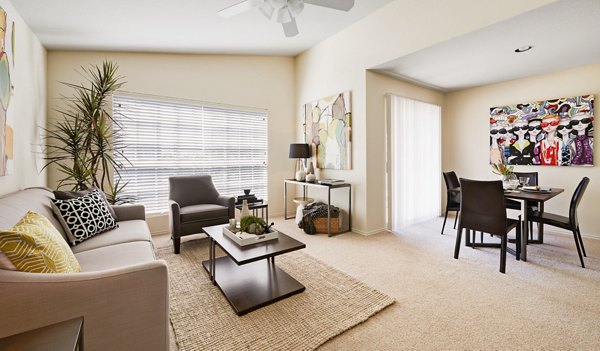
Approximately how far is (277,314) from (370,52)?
3.32 m

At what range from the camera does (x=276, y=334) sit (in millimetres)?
1609

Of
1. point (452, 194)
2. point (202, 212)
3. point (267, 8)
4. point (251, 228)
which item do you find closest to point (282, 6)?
point (267, 8)

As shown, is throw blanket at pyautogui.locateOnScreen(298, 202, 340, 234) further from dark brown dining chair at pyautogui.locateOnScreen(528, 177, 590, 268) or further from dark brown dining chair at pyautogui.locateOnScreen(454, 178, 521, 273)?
dark brown dining chair at pyautogui.locateOnScreen(528, 177, 590, 268)

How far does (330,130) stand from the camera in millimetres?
4188

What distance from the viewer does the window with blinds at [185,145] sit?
3684 millimetres

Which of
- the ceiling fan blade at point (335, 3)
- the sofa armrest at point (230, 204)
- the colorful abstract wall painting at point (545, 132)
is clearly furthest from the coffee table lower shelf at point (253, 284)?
the colorful abstract wall painting at point (545, 132)

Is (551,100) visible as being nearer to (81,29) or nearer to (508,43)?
(508,43)

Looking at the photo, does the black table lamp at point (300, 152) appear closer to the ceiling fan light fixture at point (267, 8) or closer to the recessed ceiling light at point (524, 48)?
the ceiling fan light fixture at point (267, 8)

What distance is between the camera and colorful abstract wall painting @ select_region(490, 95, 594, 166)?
3.48m

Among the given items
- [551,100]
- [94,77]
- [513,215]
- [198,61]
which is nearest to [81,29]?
[94,77]

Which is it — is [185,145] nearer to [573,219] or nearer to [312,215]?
[312,215]

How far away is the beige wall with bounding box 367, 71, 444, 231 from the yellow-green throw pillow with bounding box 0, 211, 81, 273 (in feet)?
10.7

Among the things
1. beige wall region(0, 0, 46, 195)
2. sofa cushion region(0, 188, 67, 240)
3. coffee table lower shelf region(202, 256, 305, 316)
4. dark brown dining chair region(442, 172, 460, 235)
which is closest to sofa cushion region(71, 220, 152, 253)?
sofa cushion region(0, 188, 67, 240)

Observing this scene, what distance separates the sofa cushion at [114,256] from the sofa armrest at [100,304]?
536 millimetres
